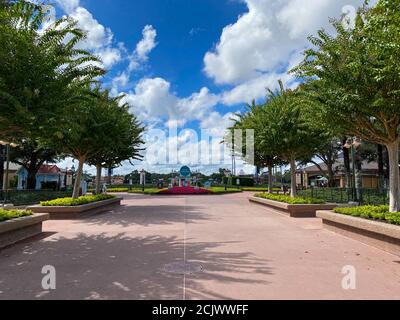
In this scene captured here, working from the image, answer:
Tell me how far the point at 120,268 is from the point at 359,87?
7.56m

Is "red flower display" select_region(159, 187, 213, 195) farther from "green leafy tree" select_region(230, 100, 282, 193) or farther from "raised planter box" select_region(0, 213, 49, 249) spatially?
"raised planter box" select_region(0, 213, 49, 249)

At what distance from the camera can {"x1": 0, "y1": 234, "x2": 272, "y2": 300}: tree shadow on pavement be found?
4.74 m

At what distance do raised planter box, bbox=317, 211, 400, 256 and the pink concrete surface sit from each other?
234 mm

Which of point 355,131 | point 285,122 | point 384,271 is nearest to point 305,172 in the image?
point 285,122

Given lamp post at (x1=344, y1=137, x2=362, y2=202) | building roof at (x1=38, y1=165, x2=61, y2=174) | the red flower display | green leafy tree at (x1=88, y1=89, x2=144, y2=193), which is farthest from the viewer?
building roof at (x1=38, y1=165, x2=61, y2=174)

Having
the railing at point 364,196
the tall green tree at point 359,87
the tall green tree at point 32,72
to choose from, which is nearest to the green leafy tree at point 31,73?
the tall green tree at point 32,72

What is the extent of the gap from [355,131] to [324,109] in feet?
4.69

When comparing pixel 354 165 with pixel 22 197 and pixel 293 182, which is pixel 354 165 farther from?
pixel 22 197

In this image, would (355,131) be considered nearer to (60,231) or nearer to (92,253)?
(92,253)

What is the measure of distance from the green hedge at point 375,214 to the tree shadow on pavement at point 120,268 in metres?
3.48

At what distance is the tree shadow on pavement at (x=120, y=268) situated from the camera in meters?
4.74

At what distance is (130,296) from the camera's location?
4.58 meters

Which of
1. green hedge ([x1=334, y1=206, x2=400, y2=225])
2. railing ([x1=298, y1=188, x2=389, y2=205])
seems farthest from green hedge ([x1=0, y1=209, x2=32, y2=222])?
railing ([x1=298, y1=188, x2=389, y2=205])

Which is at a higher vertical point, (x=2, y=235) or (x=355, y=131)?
(x=355, y=131)
